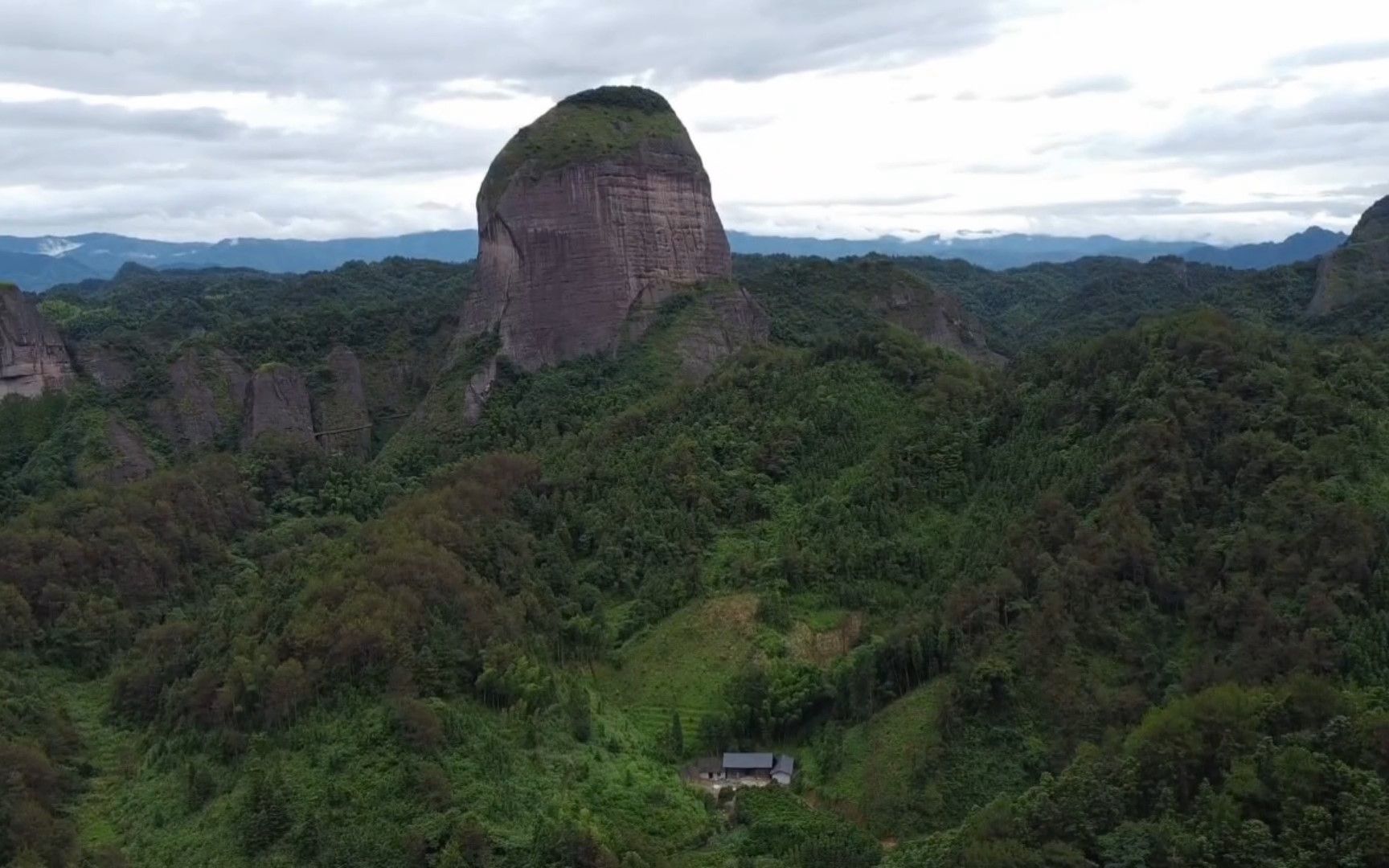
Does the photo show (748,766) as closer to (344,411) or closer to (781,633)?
(781,633)

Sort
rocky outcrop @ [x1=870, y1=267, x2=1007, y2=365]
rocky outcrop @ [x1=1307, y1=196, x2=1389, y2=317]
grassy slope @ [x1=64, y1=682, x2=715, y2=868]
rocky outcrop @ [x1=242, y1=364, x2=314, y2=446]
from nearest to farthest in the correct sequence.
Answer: grassy slope @ [x1=64, y1=682, x2=715, y2=868] → rocky outcrop @ [x1=242, y1=364, x2=314, y2=446] → rocky outcrop @ [x1=1307, y1=196, x2=1389, y2=317] → rocky outcrop @ [x1=870, y1=267, x2=1007, y2=365]

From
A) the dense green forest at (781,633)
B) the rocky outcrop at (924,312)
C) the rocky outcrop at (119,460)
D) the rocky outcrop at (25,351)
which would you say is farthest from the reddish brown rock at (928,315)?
the rocky outcrop at (25,351)

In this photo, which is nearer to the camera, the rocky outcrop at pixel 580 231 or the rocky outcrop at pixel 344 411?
the rocky outcrop at pixel 580 231

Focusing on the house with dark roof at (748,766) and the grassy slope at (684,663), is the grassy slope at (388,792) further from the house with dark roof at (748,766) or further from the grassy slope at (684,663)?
the grassy slope at (684,663)

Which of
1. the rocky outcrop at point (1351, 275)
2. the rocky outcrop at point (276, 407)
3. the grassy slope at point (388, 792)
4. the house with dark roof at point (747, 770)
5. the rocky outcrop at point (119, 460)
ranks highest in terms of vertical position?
the rocky outcrop at point (1351, 275)

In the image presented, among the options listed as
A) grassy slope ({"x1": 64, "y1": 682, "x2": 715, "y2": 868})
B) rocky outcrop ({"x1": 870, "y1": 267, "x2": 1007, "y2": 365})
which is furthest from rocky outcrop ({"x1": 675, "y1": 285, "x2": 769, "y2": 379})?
grassy slope ({"x1": 64, "y1": 682, "x2": 715, "y2": 868})

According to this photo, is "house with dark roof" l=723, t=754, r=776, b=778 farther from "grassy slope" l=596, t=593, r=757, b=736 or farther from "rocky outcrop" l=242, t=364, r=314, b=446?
"rocky outcrop" l=242, t=364, r=314, b=446

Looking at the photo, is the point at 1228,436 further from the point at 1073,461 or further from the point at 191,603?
the point at 191,603

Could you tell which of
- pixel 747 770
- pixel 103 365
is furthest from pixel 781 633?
pixel 103 365
